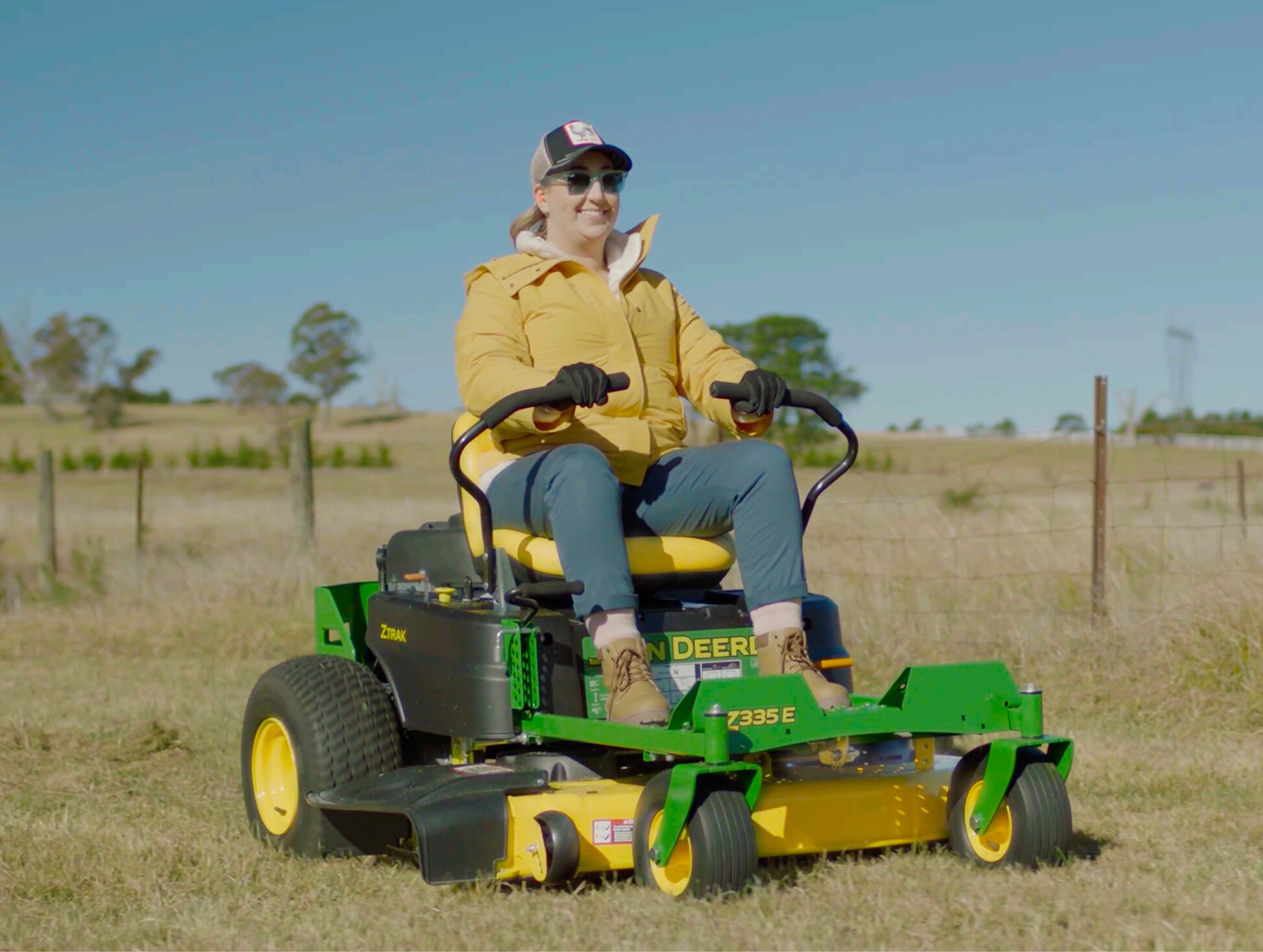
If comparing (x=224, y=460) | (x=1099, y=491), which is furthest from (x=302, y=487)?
(x=224, y=460)

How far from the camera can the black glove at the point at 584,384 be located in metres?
4.01

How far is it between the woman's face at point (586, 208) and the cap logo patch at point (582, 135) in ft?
0.12

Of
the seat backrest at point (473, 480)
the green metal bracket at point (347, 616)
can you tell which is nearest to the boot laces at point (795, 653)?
the seat backrest at point (473, 480)

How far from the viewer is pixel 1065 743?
4.00 m

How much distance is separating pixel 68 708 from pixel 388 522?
6653 millimetres

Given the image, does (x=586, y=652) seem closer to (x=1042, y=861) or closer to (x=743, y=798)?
(x=743, y=798)

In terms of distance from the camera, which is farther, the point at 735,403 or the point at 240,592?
the point at 240,592

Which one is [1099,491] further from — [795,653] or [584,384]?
[584,384]

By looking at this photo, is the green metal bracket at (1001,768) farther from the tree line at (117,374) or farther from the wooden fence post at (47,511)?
the tree line at (117,374)

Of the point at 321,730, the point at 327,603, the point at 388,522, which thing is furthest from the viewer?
the point at 388,522

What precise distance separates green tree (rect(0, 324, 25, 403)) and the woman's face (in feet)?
202

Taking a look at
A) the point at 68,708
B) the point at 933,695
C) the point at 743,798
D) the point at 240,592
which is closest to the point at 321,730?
the point at 743,798

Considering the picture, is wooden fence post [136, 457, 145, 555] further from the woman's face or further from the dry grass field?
the woman's face

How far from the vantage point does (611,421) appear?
4.43 meters
